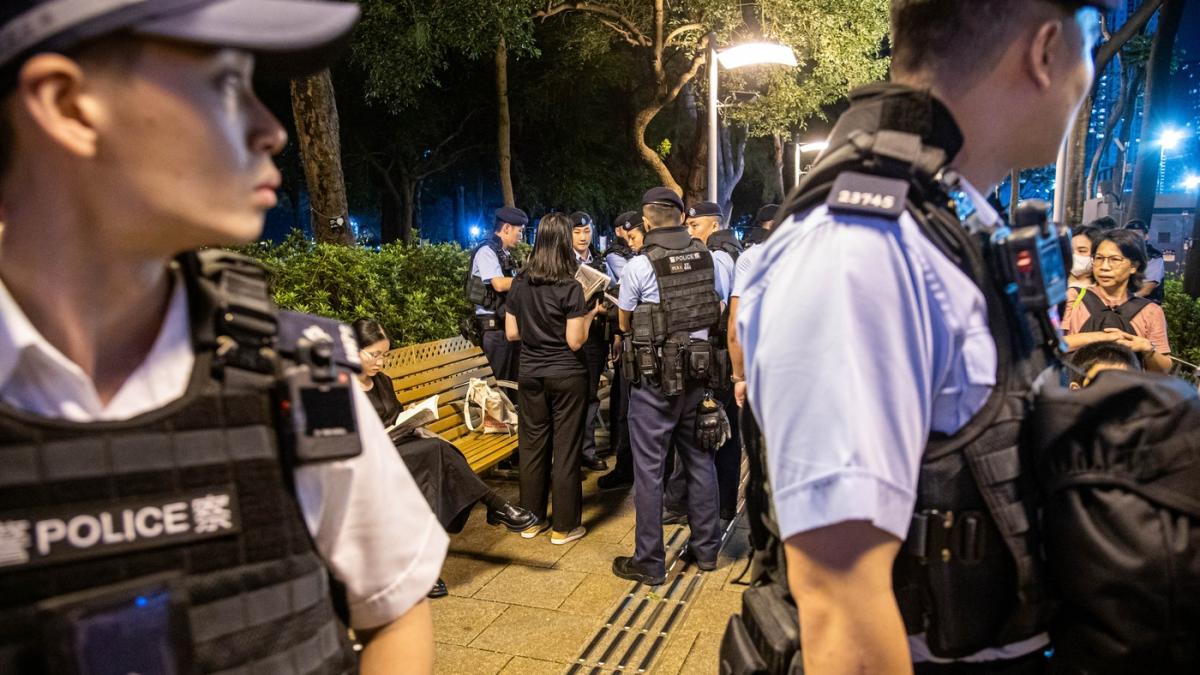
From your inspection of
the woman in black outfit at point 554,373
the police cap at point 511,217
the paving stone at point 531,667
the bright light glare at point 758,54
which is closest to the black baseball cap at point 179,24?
the paving stone at point 531,667

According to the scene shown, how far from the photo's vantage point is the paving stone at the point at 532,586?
463 centimetres

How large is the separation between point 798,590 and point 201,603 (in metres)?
0.89

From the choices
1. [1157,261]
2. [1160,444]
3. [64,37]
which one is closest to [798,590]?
[1160,444]

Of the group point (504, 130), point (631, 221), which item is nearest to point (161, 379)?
point (631, 221)

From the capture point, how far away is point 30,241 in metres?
1.03

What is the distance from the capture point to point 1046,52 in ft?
4.50

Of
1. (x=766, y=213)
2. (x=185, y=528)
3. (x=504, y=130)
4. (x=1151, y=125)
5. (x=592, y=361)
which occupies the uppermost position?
(x=504, y=130)

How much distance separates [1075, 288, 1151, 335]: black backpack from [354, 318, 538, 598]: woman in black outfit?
4248 millimetres

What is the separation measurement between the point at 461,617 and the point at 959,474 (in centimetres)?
364

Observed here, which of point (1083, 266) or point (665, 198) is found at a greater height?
point (665, 198)

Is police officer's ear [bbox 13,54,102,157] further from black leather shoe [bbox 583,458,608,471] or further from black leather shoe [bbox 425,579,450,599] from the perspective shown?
black leather shoe [bbox 583,458,608,471]

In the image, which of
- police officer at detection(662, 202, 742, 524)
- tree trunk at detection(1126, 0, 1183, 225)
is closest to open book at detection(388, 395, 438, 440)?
police officer at detection(662, 202, 742, 524)

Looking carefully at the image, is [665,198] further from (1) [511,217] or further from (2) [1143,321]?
(2) [1143,321]

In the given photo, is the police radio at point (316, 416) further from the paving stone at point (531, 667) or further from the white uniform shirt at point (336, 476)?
the paving stone at point (531, 667)
